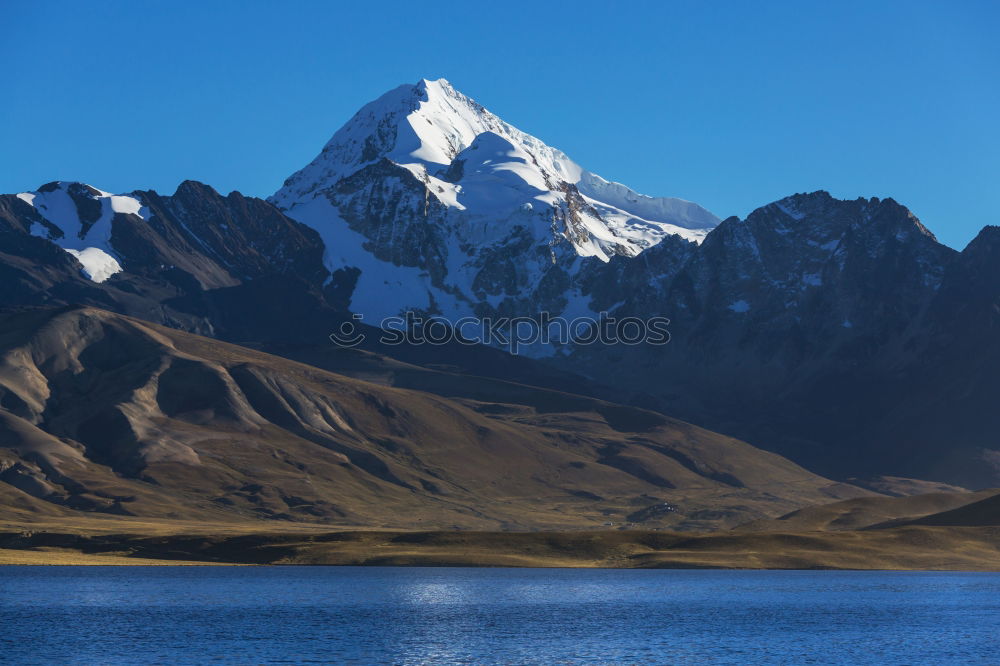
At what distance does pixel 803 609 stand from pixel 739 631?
99.2 feet

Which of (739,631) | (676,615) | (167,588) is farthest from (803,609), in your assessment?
(167,588)

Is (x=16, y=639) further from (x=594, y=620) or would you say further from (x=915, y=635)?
(x=915, y=635)

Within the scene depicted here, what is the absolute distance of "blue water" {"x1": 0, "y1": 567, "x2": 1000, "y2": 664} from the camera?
362 ft

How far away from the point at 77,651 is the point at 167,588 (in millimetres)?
76313

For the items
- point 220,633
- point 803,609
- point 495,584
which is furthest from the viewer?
point 495,584

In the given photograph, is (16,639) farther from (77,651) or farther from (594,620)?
(594,620)

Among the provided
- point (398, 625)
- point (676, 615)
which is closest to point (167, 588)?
point (398, 625)

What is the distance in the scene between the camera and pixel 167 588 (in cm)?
18300

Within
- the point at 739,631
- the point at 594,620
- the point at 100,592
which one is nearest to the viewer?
the point at 739,631

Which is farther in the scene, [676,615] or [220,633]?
[676,615]

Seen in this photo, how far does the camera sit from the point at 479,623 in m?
138

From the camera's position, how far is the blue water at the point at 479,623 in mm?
Result: 110375

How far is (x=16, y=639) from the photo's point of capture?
115062 millimetres

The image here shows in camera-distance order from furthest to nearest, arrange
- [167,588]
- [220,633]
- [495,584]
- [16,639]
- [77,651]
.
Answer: [495,584] < [167,588] < [220,633] < [16,639] < [77,651]
